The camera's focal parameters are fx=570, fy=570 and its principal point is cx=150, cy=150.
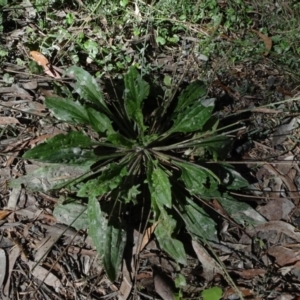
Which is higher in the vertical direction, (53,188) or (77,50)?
(77,50)

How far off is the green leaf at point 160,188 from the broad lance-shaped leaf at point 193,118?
309mm

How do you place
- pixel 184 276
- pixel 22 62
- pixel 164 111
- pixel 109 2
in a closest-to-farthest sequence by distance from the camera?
pixel 184 276 < pixel 164 111 < pixel 22 62 < pixel 109 2

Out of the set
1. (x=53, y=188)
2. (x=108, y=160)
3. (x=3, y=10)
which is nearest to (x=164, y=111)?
(x=108, y=160)

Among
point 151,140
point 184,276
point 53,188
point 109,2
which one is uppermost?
point 109,2

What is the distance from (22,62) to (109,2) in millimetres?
744

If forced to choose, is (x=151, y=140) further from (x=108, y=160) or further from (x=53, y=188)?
(x=53, y=188)

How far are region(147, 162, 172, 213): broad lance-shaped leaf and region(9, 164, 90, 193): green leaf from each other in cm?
41

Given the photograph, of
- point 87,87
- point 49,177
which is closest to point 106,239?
point 49,177

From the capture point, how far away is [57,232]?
3143mm

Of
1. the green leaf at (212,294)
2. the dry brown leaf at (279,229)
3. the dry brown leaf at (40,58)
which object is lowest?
the green leaf at (212,294)

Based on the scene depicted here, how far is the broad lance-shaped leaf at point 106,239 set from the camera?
297 centimetres

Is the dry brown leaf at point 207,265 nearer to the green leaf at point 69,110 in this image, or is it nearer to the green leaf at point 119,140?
the green leaf at point 119,140

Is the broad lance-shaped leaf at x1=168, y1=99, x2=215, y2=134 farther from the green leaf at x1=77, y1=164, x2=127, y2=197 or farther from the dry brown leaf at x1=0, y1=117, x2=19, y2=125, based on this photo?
the dry brown leaf at x1=0, y1=117, x2=19, y2=125

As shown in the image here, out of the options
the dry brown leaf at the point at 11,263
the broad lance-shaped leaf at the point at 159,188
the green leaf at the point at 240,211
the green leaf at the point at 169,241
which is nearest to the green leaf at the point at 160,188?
the broad lance-shaped leaf at the point at 159,188
